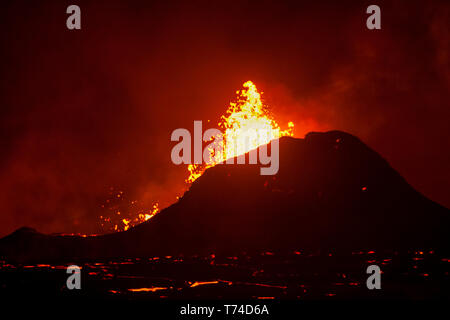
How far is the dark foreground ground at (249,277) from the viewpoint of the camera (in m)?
58.4

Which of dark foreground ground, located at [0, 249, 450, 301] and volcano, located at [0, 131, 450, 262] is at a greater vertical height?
volcano, located at [0, 131, 450, 262]

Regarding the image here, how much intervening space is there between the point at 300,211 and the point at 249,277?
85.6 ft

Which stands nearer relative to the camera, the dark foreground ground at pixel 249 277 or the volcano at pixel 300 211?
the dark foreground ground at pixel 249 277

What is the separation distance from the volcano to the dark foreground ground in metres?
4.15

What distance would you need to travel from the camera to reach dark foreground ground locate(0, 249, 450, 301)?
5844 cm

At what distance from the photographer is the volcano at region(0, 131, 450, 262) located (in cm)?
9162

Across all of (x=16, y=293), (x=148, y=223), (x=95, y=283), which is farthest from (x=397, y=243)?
(x=16, y=293)

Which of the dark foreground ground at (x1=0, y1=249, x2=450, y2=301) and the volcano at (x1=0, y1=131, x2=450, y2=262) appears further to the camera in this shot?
the volcano at (x1=0, y1=131, x2=450, y2=262)

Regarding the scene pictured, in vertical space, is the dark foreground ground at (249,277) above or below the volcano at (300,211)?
below

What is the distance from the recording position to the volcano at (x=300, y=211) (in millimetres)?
91625

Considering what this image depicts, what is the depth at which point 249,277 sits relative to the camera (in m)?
69.6

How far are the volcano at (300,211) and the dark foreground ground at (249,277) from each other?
13.6 ft
